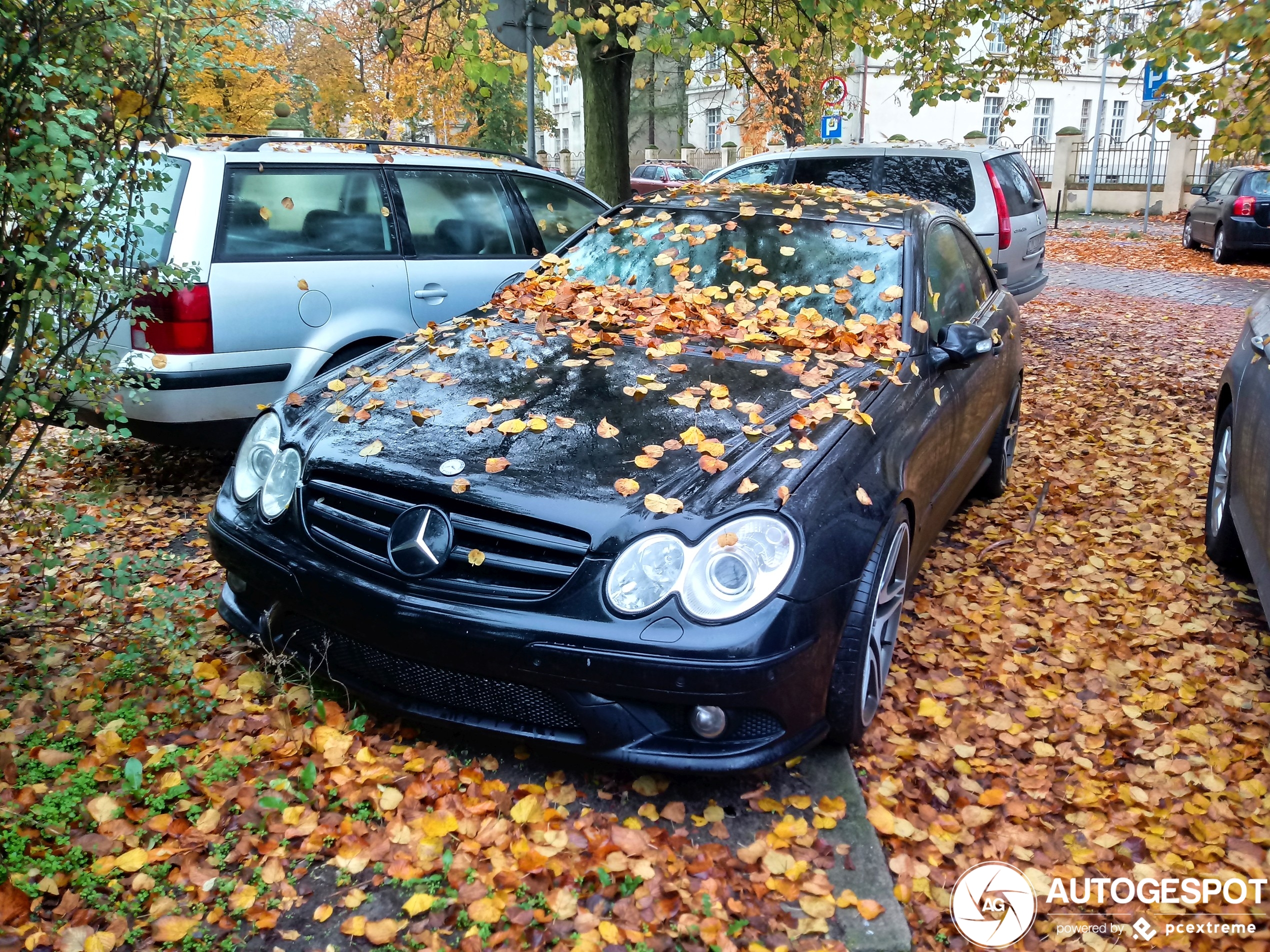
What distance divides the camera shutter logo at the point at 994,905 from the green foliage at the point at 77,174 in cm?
294

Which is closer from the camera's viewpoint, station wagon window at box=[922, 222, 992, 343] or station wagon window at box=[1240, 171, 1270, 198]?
station wagon window at box=[922, 222, 992, 343]

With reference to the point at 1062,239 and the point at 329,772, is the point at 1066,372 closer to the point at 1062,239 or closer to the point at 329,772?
the point at 329,772

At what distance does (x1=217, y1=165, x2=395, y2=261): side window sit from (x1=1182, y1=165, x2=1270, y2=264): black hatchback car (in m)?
15.1

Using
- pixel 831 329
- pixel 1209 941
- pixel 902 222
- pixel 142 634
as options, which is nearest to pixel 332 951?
pixel 142 634

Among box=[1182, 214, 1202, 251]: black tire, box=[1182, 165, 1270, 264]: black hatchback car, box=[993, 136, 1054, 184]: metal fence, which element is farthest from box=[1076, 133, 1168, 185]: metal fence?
box=[1182, 165, 1270, 264]: black hatchback car

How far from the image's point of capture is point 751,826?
2797 millimetres

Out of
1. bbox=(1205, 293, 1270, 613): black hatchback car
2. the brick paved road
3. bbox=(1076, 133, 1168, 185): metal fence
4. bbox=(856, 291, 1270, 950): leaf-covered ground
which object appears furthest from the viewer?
bbox=(1076, 133, 1168, 185): metal fence

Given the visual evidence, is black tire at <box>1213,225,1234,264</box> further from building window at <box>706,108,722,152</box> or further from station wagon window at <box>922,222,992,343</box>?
building window at <box>706,108,722,152</box>

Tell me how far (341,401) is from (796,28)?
6.89m

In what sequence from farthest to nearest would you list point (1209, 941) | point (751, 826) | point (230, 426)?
point (230, 426), point (751, 826), point (1209, 941)

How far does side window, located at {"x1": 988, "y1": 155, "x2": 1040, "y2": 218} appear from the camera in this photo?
28.7ft

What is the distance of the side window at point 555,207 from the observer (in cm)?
626

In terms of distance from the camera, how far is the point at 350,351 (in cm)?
525

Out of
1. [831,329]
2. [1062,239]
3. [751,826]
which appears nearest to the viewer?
[751,826]
